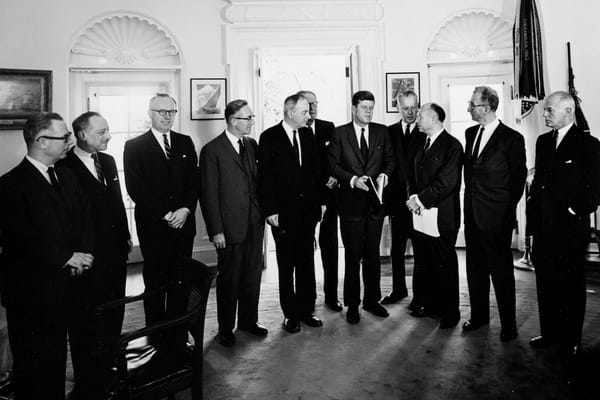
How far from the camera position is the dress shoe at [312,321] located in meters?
3.36

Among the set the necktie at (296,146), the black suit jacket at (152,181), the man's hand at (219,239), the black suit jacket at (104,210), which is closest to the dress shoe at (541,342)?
the necktie at (296,146)

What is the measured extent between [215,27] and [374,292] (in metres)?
3.54

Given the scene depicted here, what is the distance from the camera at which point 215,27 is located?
17.6 feet

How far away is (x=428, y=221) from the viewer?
3.31m

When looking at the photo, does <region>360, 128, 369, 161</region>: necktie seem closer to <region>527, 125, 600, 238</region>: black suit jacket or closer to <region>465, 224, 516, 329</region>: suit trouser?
<region>465, 224, 516, 329</region>: suit trouser

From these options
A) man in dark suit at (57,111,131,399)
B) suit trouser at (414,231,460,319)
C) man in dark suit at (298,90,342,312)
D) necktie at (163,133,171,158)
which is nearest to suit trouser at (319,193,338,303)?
man in dark suit at (298,90,342,312)

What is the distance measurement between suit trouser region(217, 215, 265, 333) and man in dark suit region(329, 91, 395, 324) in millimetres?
661

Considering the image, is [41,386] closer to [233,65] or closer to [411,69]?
[233,65]

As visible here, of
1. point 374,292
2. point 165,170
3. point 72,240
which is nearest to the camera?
point 72,240

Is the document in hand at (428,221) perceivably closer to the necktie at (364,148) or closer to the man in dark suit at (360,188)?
the man in dark suit at (360,188)

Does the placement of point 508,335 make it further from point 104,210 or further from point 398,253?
point 104,210

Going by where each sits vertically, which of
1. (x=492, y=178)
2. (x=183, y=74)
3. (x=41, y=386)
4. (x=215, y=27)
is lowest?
(x=41, y=386)

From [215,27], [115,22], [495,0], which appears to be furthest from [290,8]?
[495,0]

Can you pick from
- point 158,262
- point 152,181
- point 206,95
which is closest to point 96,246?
point 158,262
